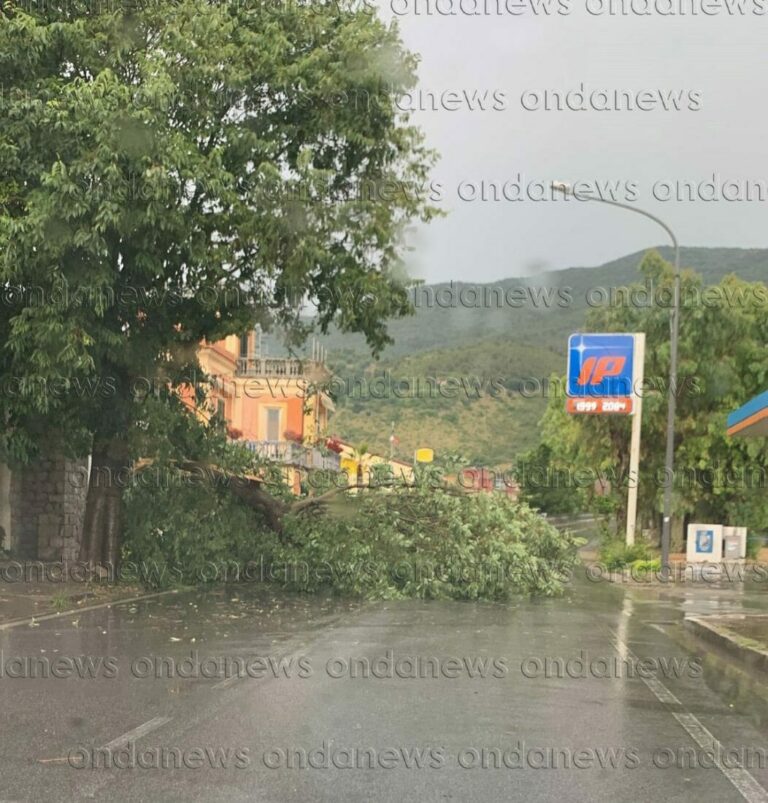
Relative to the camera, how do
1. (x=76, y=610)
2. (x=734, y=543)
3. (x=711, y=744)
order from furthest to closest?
(x=734, y=543) → (x=76, y=610) → (x=711, y=744)

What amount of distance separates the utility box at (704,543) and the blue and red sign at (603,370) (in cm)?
512

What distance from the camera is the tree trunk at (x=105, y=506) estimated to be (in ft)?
63.5

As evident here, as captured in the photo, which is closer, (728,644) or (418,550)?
(728,644)

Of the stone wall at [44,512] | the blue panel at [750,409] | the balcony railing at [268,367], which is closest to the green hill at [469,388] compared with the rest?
the balcony railing at [268,367]

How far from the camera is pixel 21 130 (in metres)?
16.0

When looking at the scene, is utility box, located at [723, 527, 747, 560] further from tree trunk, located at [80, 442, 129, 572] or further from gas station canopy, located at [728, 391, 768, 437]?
tree trunk, located at [80, 442, 129, 572]

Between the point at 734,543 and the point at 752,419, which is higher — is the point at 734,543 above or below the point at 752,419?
below

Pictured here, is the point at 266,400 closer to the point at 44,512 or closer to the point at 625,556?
the point at 625,556

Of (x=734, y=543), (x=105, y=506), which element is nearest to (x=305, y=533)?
(x=105, y=506)

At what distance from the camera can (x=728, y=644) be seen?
1352 cm

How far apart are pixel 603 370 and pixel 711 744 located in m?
27.9

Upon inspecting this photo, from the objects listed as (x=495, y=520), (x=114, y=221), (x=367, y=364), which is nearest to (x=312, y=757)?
(x=114, y=221)

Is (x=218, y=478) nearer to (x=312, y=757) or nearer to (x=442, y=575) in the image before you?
(x=442, y=575)

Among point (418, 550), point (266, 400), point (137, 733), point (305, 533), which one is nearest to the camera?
point (137, 733)
